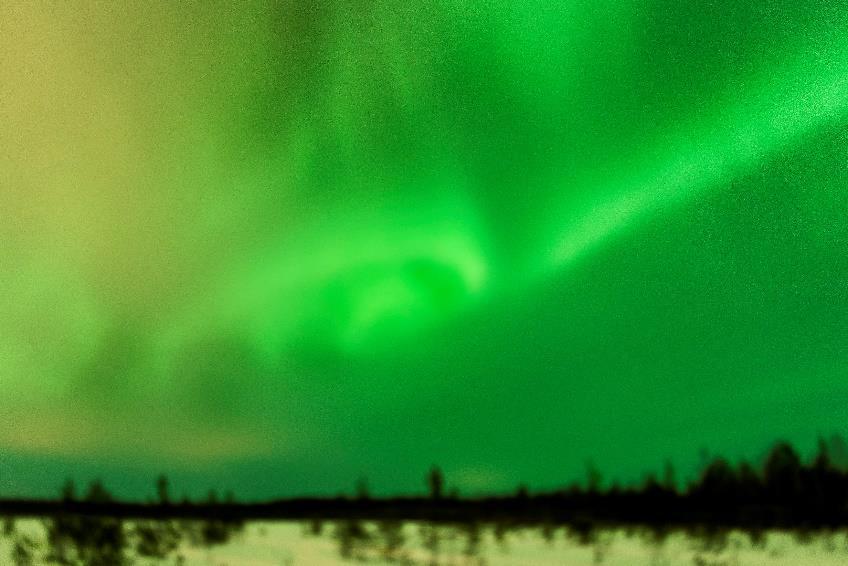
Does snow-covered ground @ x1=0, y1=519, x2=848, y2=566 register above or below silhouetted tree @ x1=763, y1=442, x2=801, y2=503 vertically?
below

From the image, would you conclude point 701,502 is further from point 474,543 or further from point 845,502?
point 474,543

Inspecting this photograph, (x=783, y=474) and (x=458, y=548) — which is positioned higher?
(x=783, y=474)

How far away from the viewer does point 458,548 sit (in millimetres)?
10727

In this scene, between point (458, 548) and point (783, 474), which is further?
point (783, 474)

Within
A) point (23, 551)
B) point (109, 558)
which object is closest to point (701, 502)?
point (109, 558)

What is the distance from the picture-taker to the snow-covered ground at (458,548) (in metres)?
10.3

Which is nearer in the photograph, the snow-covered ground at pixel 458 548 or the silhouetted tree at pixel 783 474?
the snow-covered ground at pixel 458 548

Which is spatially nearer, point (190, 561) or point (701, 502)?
point (190, 561)

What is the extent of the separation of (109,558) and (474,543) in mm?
4145

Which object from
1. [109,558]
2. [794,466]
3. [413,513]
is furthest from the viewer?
[794,466]

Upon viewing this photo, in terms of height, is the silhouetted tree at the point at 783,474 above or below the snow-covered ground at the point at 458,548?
above

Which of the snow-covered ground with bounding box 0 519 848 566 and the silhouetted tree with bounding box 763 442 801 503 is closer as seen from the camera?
the snow-covered ground with bounding box 0 519 848 566

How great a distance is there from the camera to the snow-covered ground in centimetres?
1034

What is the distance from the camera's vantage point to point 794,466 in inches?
574
